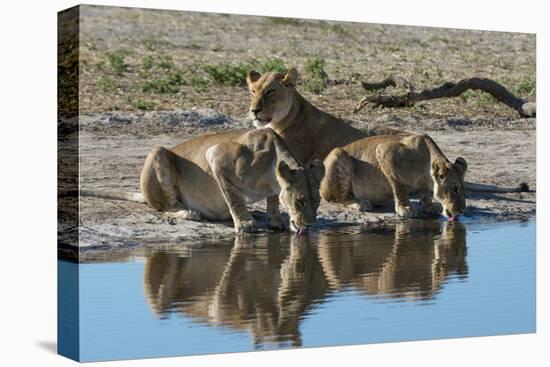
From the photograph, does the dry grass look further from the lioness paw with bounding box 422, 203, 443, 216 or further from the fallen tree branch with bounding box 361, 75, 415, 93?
the lioness paw with bounding box 422, 203, 443, 216

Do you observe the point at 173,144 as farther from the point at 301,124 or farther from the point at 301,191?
the point at 301,191

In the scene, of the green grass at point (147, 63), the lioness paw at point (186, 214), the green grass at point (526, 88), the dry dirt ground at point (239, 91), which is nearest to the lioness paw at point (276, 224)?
the dry dirt ground at point (239, 91)

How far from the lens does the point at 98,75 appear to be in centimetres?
1199

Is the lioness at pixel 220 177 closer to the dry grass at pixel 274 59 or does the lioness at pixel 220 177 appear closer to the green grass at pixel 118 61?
the dry grass at pixel 274 59

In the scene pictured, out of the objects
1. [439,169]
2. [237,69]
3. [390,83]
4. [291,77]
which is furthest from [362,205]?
[237,69]

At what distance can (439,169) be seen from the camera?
44.4 ft

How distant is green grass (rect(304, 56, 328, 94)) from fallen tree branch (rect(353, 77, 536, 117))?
0.47 metres

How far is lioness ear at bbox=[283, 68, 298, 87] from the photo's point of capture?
524 inches

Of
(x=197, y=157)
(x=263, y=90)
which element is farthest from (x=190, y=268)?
(x=263, y=90)

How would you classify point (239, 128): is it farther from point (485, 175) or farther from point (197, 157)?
point (485, 175)

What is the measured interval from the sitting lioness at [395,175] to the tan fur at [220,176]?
135cm

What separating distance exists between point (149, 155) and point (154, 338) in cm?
274

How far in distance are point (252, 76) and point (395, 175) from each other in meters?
1.92

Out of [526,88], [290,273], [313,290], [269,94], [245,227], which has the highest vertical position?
[526,88]
